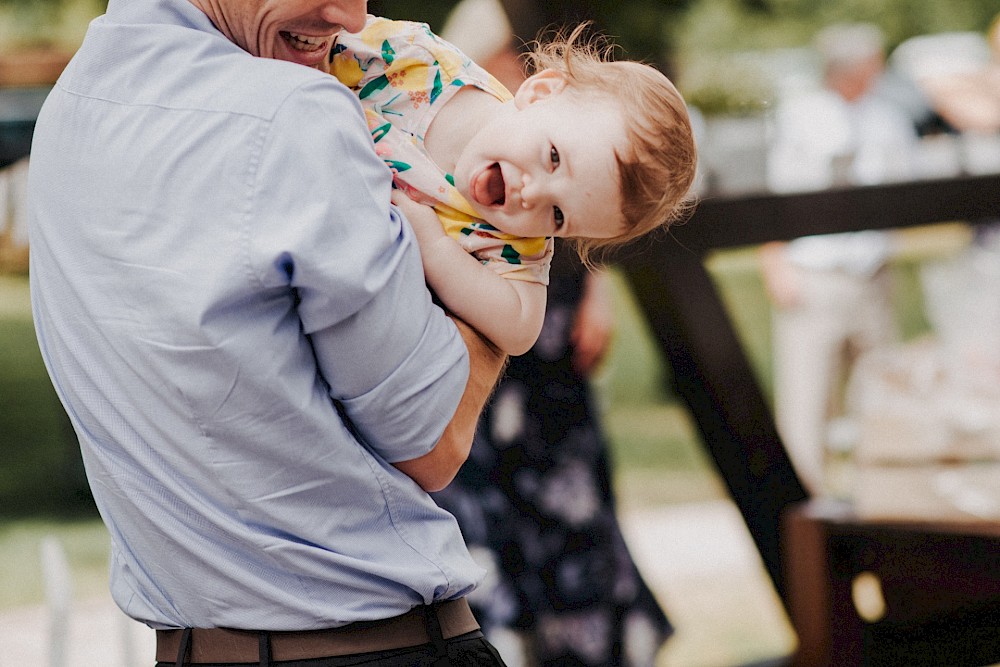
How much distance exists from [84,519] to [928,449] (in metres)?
4.35

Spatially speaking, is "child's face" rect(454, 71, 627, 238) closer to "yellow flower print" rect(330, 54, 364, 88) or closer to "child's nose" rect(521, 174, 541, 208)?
"child's nose" rect(521, 174, 541, 208)

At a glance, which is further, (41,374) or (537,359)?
(41,374)

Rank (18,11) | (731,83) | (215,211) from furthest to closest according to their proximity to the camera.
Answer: (18,11) → (731,83) → (215,211)

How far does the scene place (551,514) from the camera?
2.87 m

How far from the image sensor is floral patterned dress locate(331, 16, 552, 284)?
1.15 m

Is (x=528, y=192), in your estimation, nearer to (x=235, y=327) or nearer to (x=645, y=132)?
(x=645, y=132)

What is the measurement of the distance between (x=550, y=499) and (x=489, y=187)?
181 cm

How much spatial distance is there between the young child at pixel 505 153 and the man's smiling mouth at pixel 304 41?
7 centimetres

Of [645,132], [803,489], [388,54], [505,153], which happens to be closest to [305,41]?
[388,54]

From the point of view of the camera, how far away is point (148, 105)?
0.96 m

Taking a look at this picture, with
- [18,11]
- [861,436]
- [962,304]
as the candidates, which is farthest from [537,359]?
[18,11]

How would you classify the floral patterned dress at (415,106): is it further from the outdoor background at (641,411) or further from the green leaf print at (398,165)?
the outdoor background at (641,411)

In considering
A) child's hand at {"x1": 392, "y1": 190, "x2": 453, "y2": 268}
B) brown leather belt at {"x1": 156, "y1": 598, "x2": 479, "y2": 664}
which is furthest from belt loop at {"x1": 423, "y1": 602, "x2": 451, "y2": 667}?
child's hand at {"x1": 392, "y1": 190, "x2": 453, "y2": 268}

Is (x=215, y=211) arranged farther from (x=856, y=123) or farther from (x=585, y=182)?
(x=856, y=123)
